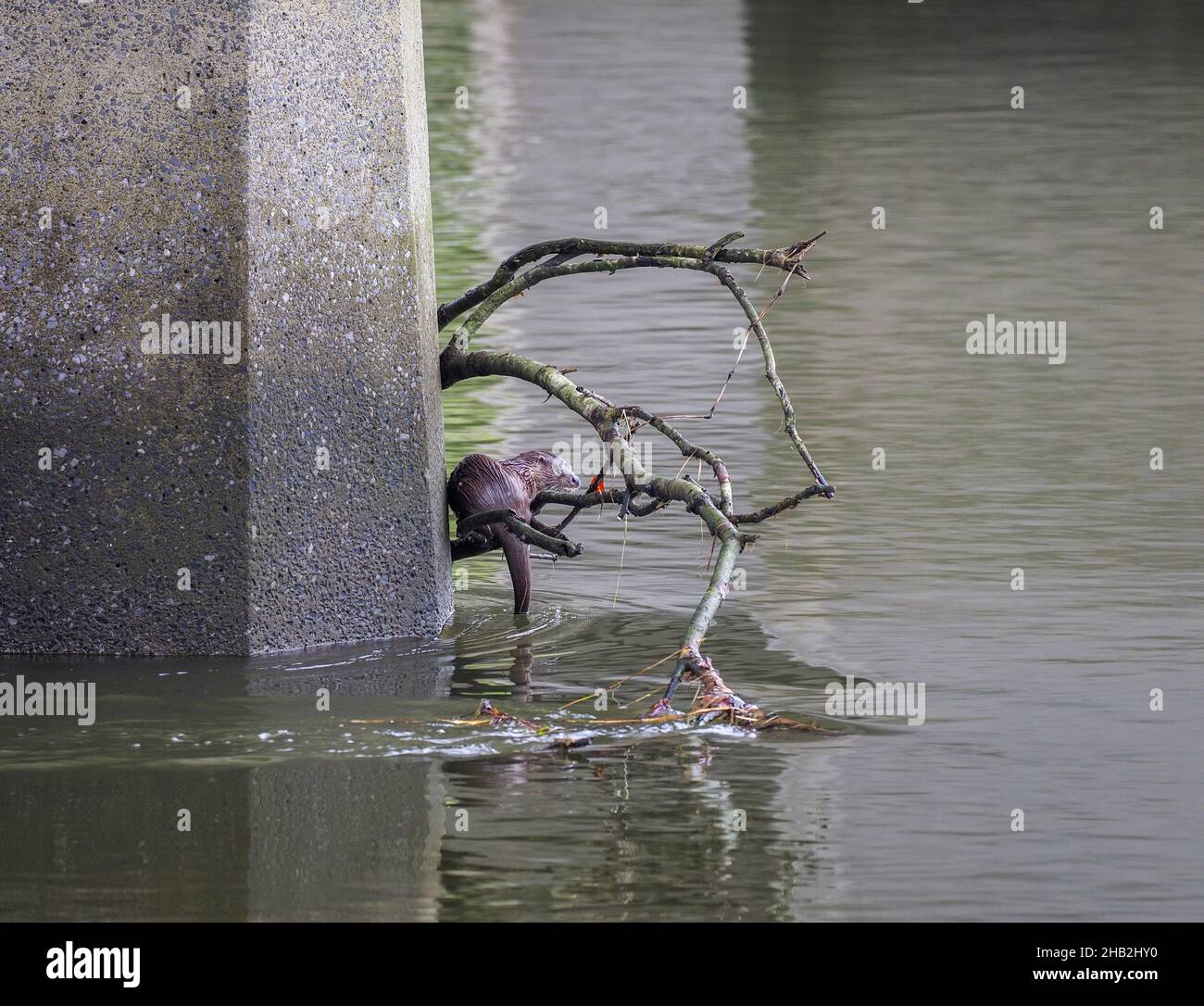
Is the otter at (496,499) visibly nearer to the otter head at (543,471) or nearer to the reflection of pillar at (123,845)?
the otter head at (543,471)

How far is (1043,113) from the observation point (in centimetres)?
2759

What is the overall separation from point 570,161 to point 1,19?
55.6 feet

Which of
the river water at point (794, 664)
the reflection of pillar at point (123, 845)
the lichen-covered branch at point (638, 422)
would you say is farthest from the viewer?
the lichen-covered branch at point (638, 422)

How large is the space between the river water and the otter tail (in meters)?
0.15

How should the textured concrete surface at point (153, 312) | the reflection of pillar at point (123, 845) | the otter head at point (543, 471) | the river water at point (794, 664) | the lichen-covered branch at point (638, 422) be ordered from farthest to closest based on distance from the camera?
1. the otter head at point (543, 471)
2. the textured concrete surface at point (153, 312)
3. the lichen-covered branch at point (638, 422)
4. the river water at point (794, 664)
5. the reflection of pillar at point (123, 845)

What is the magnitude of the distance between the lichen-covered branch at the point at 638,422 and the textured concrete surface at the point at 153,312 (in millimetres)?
1082

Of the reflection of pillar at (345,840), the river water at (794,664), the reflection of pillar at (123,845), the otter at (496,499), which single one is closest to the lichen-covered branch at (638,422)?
the otter at (496,499)

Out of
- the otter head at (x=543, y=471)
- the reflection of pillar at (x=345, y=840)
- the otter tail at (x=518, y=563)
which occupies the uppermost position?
the otter head at (x=543, y=471)

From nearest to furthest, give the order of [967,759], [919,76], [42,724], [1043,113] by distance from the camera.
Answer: [967,759] < [42,724] < [1043,113] < [919,76]

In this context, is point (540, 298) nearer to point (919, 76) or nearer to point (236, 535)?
point (236, 535)

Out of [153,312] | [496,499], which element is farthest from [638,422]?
[153,312]

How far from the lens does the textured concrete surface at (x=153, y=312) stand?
8.75m

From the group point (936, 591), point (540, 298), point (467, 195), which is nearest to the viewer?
point (936, 591)
